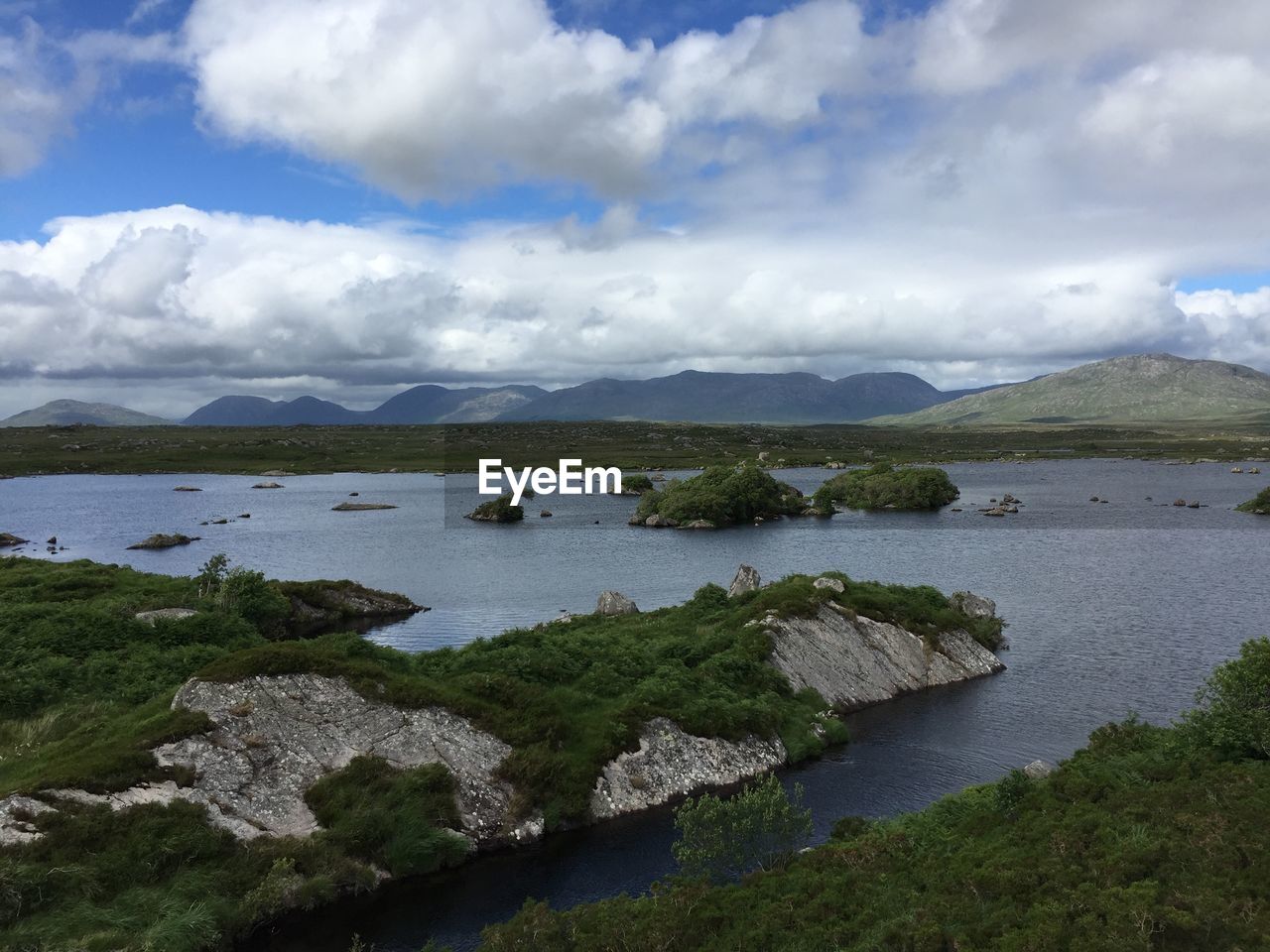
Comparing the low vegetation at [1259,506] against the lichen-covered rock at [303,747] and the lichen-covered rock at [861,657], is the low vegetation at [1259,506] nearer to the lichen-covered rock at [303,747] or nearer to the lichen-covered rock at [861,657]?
the lichen-covered rock at [861,657]

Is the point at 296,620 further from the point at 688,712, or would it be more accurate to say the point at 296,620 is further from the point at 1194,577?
the point at 1194,577

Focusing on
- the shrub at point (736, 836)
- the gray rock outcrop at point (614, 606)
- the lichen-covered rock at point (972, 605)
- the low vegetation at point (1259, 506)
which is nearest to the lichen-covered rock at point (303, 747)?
the shrub at point (736, 836)

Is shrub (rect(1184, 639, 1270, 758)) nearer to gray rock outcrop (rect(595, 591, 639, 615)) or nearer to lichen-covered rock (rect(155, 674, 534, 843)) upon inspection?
lichen-covered rock (rect(155, 674, 534, 843))

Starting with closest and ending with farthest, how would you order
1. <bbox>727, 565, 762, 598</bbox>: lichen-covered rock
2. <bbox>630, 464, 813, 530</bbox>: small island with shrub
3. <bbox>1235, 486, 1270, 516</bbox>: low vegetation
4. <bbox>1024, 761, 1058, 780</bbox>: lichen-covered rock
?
<bbox>1024, 761, 1058, 780</bbox>: lichen-covered rock, <bbox>727, 565, 762, 598</bbox>: lichen-covered rock, <bbox>1235, 486, 1270, 516</bbox>: low vegetation, <bbox>630, 464, 813, 530</bbox>: small island with shrub

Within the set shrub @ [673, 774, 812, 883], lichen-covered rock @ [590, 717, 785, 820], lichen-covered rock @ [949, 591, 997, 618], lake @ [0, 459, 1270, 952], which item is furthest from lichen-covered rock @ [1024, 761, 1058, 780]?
lichen-covered rock @ [949, 591, 997, 618]

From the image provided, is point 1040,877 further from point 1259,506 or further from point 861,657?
point 1259,506

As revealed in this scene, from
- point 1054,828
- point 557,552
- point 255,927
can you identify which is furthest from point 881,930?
point 557,552
